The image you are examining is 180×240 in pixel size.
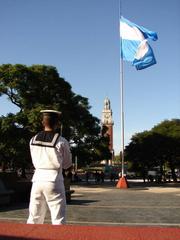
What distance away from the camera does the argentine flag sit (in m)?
29.0

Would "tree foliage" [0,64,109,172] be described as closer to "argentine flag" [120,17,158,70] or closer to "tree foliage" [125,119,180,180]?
"argentine flag" [120,17,158,70]

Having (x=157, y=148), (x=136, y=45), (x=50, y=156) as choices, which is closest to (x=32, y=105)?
(x=136, y=45)

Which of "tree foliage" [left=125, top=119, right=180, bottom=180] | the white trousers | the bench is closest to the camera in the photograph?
the white trousers

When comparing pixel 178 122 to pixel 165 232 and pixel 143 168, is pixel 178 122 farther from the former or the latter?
pixel 165 232

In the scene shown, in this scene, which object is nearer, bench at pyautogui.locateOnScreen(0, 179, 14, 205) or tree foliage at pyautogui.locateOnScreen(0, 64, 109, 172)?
bench at pyautogui.locateOnScreen(0, 179, 14, 205)

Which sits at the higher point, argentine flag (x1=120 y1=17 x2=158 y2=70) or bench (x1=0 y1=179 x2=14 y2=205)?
argentine flag (x1=120 y1=17 x2=158 y2=70)

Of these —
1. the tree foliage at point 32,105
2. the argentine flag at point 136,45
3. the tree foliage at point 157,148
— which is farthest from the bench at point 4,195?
the tree foliage at point 157,148

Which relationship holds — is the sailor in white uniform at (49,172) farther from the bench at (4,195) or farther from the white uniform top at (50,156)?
the bench at (4,195)

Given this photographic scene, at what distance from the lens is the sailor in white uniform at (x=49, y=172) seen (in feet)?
16.8

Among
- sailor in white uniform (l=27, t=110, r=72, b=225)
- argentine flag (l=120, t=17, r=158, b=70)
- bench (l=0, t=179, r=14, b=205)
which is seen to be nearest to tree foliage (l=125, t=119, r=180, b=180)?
argentine flag (l=120, t=17, r=158, b=70)

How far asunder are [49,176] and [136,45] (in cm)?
2563

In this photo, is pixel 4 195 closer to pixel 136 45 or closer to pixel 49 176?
pixel 49 176

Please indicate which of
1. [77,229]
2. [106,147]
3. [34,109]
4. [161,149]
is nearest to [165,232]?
[77,229]

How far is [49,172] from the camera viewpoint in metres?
5.13
